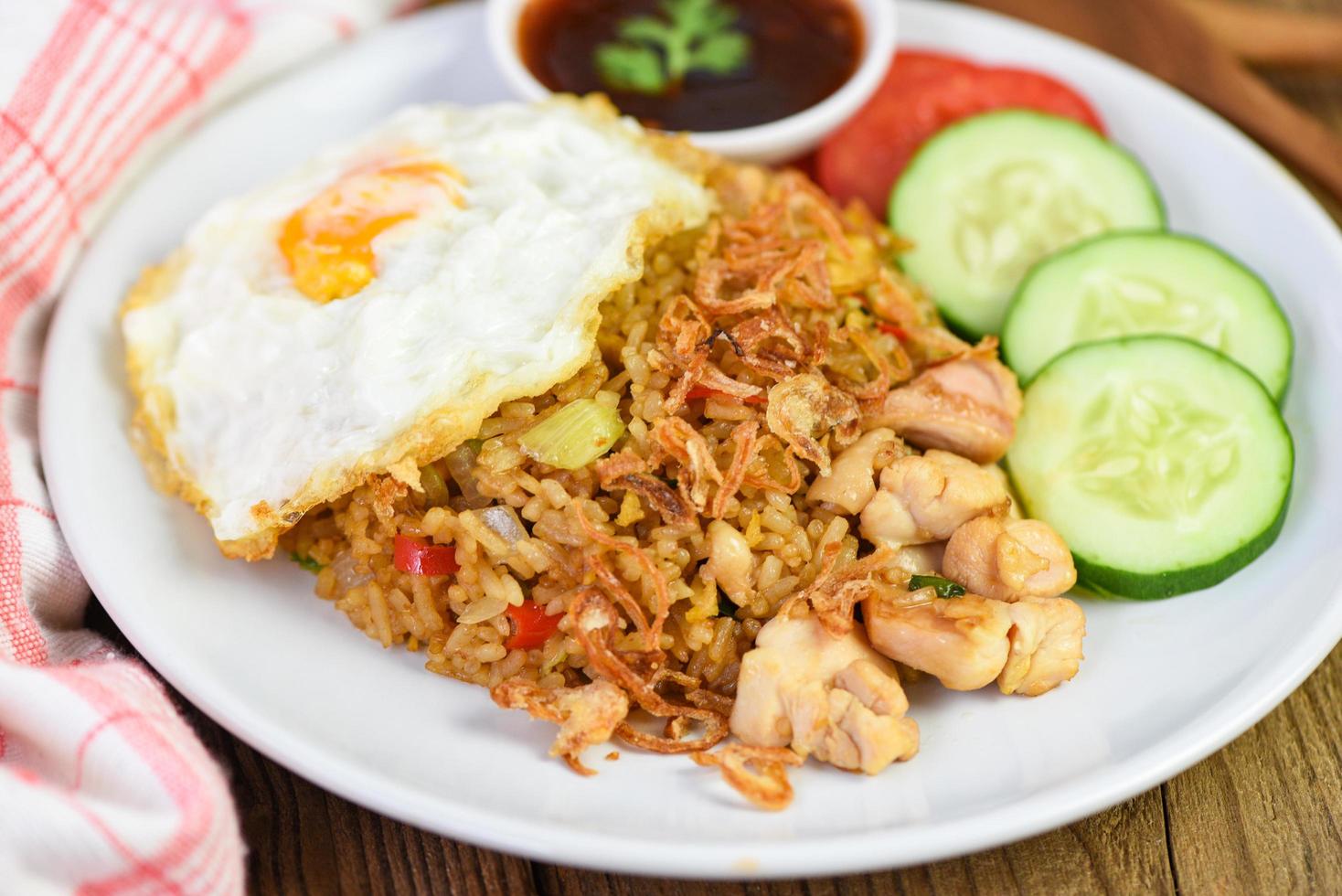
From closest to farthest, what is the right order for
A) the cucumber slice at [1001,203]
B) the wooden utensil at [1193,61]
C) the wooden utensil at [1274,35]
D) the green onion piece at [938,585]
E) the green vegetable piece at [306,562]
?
the green onion piece at [938,585] → the green vegetable piece at [306,562] → the cucumber slice at [1001,203] → the wooden utensil at [1193,61] → the wooden utensil at [1274,35]

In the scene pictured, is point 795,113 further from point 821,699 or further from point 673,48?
point 821,699

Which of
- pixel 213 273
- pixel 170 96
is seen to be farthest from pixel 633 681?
pixel 170 96

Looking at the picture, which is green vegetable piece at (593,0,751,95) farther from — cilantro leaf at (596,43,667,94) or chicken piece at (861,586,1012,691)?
chicken piece at (861,586,1012,691)

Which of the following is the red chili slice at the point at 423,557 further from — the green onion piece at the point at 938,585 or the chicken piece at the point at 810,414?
the green onion piece at the point at 938,585

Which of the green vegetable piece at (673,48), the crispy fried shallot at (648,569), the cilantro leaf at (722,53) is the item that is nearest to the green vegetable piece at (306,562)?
the crispy fried shallot at (648,569)

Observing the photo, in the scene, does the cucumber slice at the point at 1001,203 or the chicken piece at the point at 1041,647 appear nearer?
the chicken piece at the point at 1041,647

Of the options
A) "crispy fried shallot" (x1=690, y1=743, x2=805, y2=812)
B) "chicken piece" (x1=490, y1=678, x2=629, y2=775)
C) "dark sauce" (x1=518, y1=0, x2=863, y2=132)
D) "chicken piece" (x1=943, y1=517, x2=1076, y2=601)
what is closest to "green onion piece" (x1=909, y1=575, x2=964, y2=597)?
"chicken piece" (x1=943, y1=517, x2=1076, y2=601)

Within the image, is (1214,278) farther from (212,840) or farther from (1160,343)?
(212,840)
